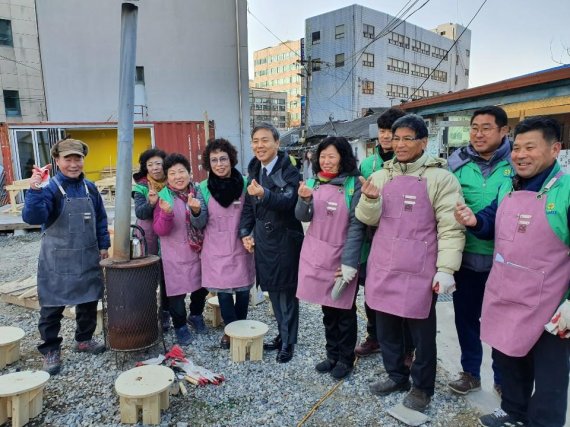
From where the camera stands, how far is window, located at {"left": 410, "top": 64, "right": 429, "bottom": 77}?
38.4 m

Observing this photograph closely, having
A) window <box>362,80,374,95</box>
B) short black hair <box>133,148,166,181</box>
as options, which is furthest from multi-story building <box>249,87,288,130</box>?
short black hair <box>133,148,166,181</box>

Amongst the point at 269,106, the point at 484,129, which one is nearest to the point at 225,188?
the point at 484,129

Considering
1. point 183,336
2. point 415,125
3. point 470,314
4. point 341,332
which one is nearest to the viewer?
point 415,125

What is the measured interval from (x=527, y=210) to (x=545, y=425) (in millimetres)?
1113

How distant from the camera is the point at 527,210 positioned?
2.01m

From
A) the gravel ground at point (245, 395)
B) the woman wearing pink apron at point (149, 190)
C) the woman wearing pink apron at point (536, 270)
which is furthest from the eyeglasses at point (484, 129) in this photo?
the woman wearing pink apron at point (149, 190)

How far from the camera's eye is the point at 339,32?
108ft

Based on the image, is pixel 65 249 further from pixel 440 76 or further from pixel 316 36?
pixel 440 76

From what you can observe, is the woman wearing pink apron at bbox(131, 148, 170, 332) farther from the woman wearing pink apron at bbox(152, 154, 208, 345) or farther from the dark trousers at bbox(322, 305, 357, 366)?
the dark trousers at bbox(322, 305, 357, 366)

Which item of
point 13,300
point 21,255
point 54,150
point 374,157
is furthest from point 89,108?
point 374,157

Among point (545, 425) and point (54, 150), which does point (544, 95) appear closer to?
point (545, 425)

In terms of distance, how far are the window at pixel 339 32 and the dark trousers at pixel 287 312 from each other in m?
33.6

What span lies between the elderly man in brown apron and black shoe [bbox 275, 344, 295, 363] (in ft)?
5.33

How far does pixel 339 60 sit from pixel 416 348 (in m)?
33.5
